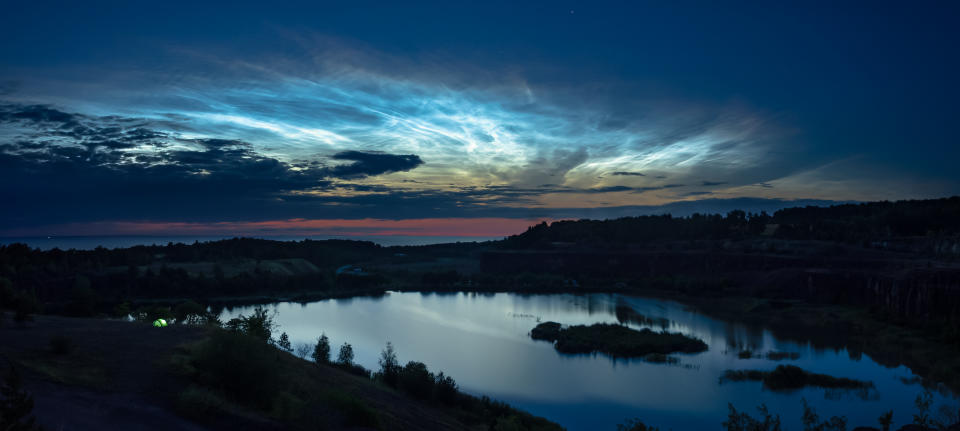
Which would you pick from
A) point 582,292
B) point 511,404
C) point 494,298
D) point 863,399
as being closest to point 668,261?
point 582,292

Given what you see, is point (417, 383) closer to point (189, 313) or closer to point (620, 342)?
point (189, 313)

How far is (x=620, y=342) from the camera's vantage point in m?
28.3

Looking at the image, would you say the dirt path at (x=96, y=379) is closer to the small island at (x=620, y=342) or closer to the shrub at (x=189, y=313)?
the shrub at (x=189, y=313)

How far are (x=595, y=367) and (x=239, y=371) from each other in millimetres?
18965

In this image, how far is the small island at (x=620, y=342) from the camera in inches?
1073

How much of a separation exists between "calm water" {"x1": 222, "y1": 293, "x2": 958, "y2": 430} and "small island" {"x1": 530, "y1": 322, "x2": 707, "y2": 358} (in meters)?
0.88

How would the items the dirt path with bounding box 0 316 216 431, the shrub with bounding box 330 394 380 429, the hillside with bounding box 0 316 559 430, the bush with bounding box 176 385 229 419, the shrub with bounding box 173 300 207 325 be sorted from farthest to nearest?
the shrub with bounding box 173 300 207 325, the shrub with bounding box 330 394 380 429, the bush with bounding box 176 385 229 419, the hillside with bounding box 0 316 559 430, the dirt path with bounding box 0 316 216 431

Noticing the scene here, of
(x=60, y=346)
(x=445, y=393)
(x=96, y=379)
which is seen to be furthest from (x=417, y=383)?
(x=60, y=346)

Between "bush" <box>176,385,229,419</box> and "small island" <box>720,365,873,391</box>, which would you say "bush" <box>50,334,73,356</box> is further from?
"small island" <box>720,365,873,391</box>

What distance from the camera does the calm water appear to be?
18.9 meters

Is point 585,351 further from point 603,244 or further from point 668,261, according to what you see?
point 603,244

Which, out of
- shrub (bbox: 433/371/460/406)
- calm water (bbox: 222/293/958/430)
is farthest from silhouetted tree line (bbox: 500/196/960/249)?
shrub (bbox: 433/371/460/406)

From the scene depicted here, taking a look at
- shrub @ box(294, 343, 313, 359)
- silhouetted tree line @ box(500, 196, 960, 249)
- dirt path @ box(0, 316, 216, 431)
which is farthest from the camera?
silhouetted tree line @ box(500, 196, 960, 249)

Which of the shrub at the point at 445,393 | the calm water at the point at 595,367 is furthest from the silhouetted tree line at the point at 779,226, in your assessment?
the shrub at the point at 445,393
